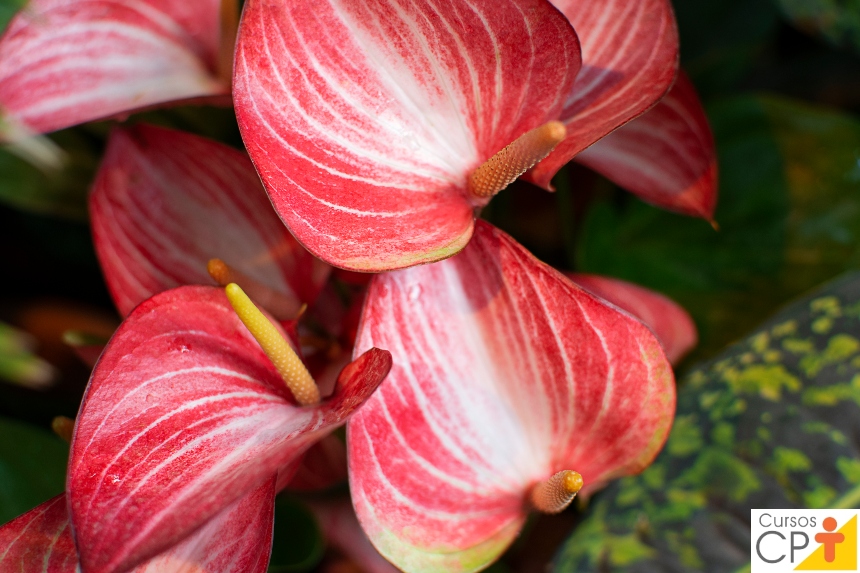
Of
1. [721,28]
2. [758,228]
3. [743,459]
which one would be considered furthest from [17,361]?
[721,28]

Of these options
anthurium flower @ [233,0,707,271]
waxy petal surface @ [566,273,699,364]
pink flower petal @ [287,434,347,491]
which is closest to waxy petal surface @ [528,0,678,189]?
anthurium flower @ [233,0,707,271]

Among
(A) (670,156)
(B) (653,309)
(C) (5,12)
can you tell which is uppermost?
(C) (5,12)

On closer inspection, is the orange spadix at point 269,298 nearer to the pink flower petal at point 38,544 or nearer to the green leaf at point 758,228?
the pink flower petal at point 38,544

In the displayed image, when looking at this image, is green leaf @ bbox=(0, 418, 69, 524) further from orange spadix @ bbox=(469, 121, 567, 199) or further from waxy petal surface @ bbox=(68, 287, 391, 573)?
orange spadix @ bbox=(469, 121, 567, 199)

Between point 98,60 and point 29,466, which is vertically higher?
point 98,60

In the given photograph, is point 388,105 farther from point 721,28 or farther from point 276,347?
point 721,28

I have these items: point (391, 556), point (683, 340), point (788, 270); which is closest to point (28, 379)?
point (391, 556)

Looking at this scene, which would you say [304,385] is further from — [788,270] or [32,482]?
[788,270]

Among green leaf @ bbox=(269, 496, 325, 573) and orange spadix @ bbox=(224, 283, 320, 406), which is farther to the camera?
green leaf @ bbox=(269, 496, 325, 573)
